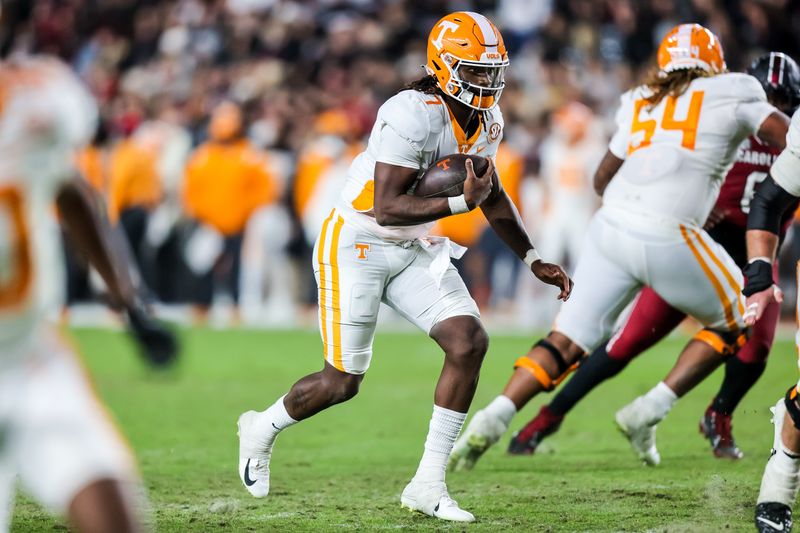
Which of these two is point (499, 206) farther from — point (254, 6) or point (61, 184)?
point (254, 6)

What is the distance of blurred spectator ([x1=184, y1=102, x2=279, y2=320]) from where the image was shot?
1421 cm

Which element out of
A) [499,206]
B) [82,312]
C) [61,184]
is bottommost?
[82,312]

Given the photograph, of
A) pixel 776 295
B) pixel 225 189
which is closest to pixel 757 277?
pixel 776 295

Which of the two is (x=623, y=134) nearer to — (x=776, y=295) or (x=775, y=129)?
(x=775, y=129)

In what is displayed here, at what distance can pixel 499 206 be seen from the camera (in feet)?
17.5

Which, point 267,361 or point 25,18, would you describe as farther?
point 25,18

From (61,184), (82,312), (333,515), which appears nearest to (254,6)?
(82,312)

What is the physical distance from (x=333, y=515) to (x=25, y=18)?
52.7 feet

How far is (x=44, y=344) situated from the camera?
3.04m

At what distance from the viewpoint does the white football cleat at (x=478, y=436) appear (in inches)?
226

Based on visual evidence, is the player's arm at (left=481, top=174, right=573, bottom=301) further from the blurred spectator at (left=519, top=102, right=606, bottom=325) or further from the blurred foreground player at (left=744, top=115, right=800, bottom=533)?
the blurred spectator at (left=519, top=102, right=606, bottom=325)

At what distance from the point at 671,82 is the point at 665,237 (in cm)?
79

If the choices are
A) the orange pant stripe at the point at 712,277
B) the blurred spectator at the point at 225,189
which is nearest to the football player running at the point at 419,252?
the orange pant stripe at the point at 712,277

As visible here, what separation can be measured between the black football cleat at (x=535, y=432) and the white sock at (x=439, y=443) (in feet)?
4.93
